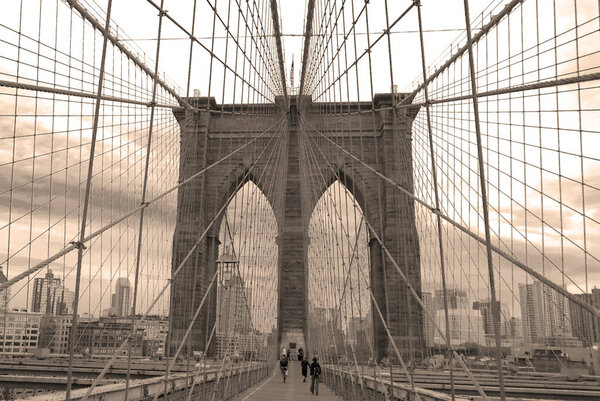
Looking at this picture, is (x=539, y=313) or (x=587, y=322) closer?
(x=587, y=322)

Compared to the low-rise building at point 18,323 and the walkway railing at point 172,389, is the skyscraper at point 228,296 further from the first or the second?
the low-rise building at point 18,323

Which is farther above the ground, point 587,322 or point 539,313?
point 539,313

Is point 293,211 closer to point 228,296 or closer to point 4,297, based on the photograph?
point 228,296

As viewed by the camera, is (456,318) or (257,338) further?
(257,338)

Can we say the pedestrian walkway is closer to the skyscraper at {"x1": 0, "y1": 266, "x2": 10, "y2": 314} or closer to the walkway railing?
the walkway railing

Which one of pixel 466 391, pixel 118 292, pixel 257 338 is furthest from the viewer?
pixel 257 338

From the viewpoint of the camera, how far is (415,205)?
69.1ft

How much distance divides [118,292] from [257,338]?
7.73 meters

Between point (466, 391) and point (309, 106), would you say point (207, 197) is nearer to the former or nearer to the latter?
point (309, 106)

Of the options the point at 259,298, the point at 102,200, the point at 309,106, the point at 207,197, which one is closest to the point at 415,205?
the point at 309,106

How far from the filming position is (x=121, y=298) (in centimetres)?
1123

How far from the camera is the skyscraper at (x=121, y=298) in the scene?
10548 mm

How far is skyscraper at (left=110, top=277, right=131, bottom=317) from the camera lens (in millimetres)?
10548

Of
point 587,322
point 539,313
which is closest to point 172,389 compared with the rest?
point 587,322
